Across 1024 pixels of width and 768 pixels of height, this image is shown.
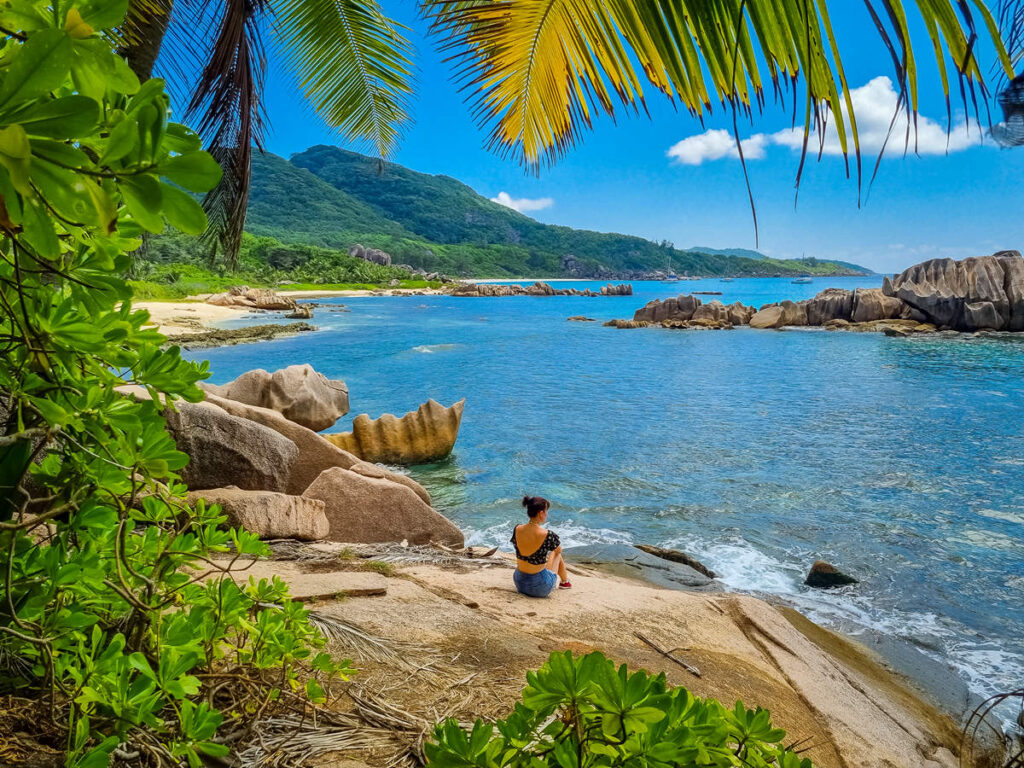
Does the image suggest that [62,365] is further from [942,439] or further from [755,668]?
[942,439]

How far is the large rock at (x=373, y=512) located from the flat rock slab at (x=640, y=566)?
1.97 meters

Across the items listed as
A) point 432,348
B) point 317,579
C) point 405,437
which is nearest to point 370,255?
point 432,348

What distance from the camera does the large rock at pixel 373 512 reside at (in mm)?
6926

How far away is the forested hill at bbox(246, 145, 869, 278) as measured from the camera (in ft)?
381

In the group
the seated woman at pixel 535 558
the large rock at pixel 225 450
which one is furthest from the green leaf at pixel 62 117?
the large rock at pixel 225 450

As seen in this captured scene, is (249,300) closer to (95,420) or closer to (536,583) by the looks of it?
(536,583)

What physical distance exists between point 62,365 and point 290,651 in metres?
1.10

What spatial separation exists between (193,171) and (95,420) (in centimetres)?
83

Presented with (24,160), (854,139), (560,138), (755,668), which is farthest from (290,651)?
(755,668)

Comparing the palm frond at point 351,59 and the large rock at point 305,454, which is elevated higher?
the palm frond at point 351,59

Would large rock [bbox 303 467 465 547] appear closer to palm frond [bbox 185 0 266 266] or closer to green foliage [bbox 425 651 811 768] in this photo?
palm frond [bbox 185 0 266 266]

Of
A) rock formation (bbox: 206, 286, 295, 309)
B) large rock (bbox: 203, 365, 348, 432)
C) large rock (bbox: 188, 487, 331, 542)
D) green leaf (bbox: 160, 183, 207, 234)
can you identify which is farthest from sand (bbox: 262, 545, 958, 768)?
rock formation (bbox: 206, 286, 295, 309)

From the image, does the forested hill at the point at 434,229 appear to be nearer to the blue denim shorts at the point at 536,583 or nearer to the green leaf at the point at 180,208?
the blue denim shorts at the point at 536,583

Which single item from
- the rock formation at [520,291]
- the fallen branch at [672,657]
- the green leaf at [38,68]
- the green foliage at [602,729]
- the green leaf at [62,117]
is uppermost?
the rock formation at [520,291]
